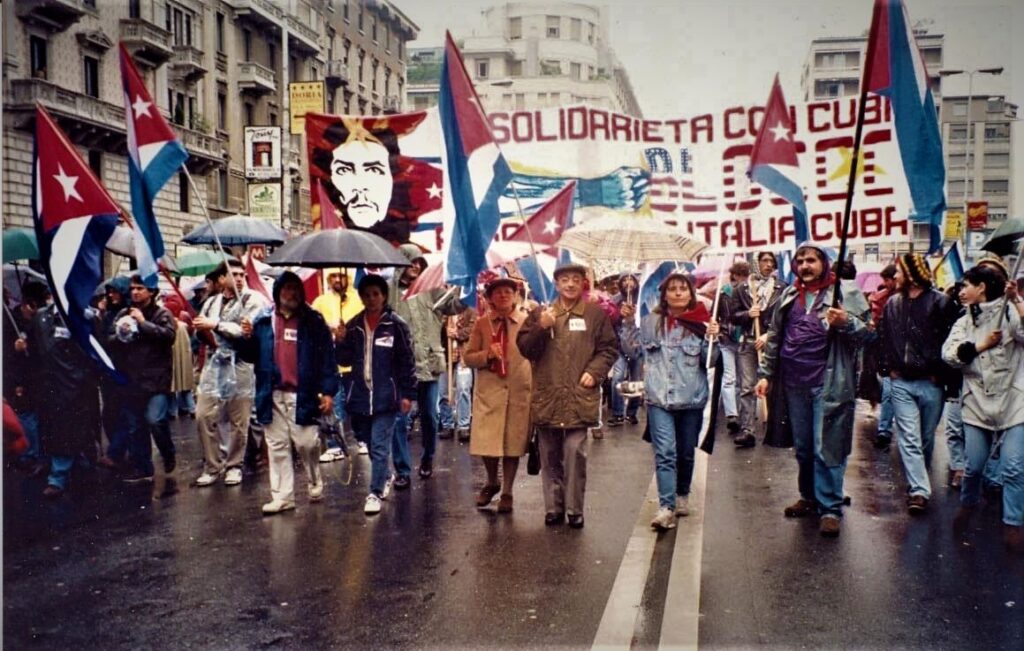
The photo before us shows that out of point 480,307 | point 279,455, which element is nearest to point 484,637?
point 279,455

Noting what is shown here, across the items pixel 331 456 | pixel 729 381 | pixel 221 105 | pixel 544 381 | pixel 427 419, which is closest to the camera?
pixel 544 381

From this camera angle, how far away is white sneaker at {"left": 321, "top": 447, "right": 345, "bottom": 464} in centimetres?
984

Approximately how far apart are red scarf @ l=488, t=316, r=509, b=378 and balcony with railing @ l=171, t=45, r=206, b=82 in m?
2.81

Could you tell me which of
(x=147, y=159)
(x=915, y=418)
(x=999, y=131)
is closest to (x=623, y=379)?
(x=915, y=418)

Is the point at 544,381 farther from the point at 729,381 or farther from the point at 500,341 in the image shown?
the point at 729,381

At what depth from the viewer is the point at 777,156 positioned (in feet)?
24.3

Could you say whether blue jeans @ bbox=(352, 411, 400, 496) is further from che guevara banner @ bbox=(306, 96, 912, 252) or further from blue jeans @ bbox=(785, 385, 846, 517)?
blue jeans @ bbox=(785, 385, 846, 517)

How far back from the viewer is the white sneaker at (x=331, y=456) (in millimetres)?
9836

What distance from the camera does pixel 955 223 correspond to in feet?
44.1

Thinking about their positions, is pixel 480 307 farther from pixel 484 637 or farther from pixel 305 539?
pixel 484 637

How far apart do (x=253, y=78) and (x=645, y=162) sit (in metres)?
3.50

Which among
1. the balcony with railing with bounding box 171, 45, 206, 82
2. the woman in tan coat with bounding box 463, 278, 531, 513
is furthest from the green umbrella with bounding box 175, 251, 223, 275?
the woman in tan coat with bounding box 463, 278, 531, 513

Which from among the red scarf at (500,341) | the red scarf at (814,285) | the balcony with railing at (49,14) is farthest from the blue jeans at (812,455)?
the balcony with railing at (49,14)

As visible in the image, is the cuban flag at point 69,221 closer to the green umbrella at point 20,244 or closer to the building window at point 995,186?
the green umbrella at point 20,244
